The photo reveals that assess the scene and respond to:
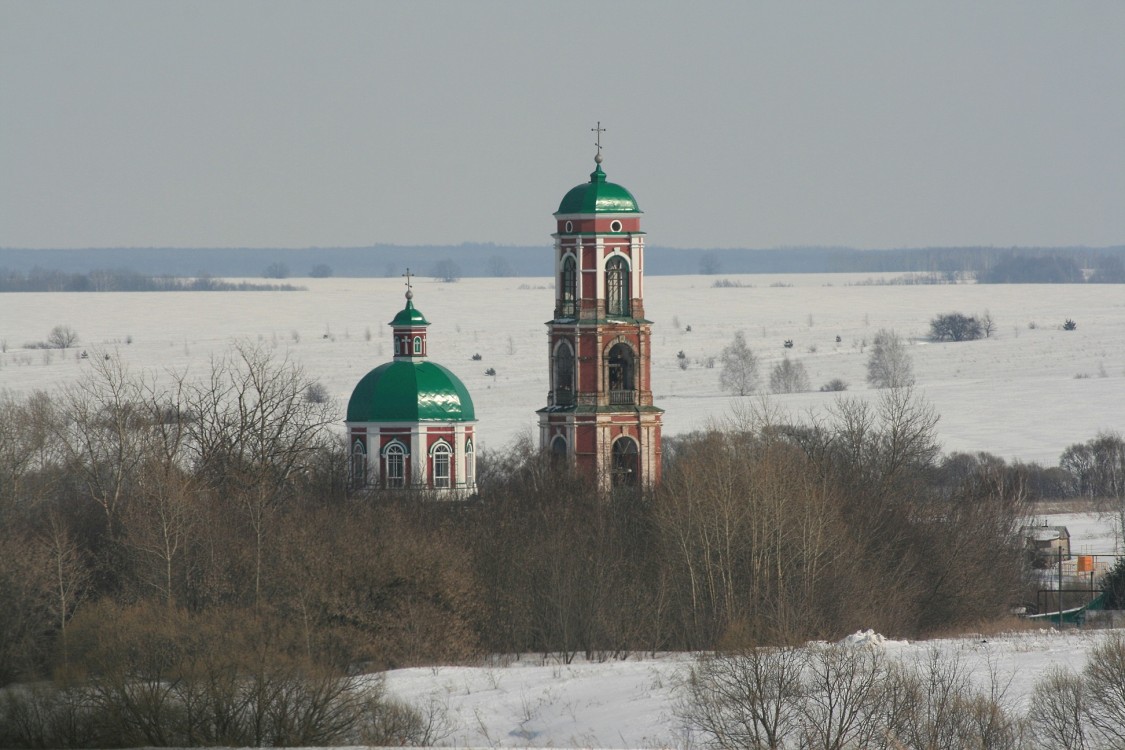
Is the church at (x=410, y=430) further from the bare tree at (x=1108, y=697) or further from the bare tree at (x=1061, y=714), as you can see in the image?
the bare tree at (x=1108, y=697)

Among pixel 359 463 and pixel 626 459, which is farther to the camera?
pixel 359 463

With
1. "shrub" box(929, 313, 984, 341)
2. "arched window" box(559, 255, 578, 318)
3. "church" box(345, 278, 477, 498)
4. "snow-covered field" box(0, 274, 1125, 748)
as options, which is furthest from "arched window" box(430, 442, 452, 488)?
"shrub" box(929, 313, 984, 341)

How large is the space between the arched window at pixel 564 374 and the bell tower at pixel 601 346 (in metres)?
0.03

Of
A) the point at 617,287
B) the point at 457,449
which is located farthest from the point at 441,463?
the point at 617,287

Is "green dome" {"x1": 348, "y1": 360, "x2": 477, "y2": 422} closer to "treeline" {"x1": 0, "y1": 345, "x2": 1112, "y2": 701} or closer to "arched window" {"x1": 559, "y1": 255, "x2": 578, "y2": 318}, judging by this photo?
"treeline" {"x1": 0, "y1": 345, "x2": 1112, "y2": 701}

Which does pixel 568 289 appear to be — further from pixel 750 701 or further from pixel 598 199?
pixel 750 701

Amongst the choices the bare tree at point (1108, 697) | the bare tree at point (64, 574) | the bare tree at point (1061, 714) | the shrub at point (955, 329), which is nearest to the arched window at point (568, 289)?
the bare tree at point (64, 574)

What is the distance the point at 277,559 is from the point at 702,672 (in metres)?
12.6

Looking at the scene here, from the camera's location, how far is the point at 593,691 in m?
36.9

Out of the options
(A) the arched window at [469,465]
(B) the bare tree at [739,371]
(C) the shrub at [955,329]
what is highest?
(C) the shrub at [955,329]

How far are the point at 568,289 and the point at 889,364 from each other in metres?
64.7

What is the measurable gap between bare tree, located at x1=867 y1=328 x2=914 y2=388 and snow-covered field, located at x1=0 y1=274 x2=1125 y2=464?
1.13 metres

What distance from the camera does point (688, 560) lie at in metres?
46.4

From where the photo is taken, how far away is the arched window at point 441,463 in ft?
198
